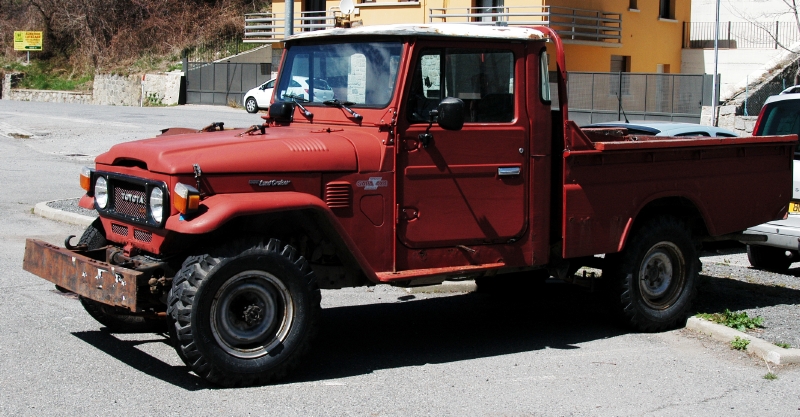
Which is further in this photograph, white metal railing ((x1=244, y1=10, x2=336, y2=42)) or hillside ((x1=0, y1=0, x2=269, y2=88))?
hillside ((x1=0, y1=0, x2=269, y2=88))

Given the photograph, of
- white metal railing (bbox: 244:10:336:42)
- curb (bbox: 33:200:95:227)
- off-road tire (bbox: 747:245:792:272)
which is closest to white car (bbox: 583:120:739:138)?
off-road tire (bbox: 747:245:792:272)

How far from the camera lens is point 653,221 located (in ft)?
25.2

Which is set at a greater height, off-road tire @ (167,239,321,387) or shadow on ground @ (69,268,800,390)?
off-road tire @ (167,239,321,387)

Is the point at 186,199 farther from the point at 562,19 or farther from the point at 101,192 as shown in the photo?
the point at 562,19

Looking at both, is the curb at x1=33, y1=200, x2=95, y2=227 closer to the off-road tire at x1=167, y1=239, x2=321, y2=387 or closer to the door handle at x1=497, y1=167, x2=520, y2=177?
the off-road tire at x1=167, y1=239, x2=321, y2=387

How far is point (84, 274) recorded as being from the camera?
5941 mm

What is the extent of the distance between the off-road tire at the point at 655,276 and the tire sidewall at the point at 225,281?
275 cm

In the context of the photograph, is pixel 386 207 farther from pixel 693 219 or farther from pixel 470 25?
pixel 693 219

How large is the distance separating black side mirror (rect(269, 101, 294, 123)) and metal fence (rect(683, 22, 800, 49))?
3408 centimetres

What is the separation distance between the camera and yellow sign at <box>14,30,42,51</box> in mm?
54312

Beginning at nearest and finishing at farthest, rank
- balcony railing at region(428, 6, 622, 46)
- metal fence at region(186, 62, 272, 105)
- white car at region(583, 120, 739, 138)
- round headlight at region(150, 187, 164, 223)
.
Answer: round headlight at region(150, 187, 164, 223) → white car at region(583, 120, 739, 138) → balcony railing at region(428, 6, 622, 46) → metal fence at region(186, 62, 272, 105)

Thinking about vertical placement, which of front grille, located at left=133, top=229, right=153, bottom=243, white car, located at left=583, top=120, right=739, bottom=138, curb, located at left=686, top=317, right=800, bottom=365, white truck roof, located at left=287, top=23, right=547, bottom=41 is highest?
white truck roof, located at left=287, top=23, right=547, bottom=41

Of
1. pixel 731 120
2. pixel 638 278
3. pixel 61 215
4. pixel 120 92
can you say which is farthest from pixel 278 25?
pixel 638 278

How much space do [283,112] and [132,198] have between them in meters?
1.41
